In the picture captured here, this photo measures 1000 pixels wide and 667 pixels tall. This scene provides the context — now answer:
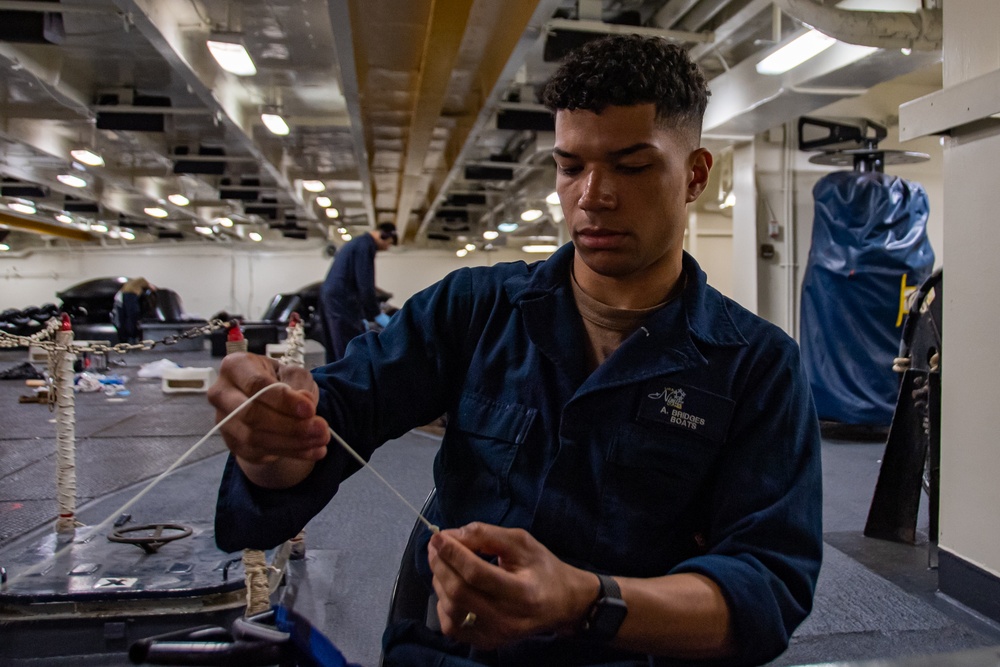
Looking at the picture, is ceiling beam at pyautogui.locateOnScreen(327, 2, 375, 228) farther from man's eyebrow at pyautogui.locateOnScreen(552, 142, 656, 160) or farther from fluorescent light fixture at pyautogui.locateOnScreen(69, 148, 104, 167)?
fluorescent light fixture at pyautogui.locateOnScreen(69, 148, 104, 167)

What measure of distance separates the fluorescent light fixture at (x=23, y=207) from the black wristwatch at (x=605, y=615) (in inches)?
741

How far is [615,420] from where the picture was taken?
1108 mm

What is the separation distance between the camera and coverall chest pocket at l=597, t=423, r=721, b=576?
1.07m

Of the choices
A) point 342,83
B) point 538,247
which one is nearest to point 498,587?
point 342,83

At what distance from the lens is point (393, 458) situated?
5.21m

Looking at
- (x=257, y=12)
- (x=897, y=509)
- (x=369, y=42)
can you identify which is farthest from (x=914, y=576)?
(x=257, y=12)

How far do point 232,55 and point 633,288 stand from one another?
18.7 feet

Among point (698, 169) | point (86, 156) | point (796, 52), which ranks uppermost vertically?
point (86, 156)

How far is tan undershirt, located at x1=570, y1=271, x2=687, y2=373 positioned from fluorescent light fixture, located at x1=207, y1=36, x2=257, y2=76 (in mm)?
5485

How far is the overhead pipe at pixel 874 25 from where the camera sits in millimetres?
3963

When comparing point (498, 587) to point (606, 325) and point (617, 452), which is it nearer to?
point (617, 452)

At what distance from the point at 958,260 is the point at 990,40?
803mm

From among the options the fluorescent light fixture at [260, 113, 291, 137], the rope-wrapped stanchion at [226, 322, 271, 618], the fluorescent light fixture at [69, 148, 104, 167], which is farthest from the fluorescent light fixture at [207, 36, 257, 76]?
the fluorescent light fixture at [69, 148, 104, 167]

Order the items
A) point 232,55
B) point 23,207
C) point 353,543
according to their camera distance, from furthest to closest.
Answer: point 23,207 < point 232,55 < point 353,543
